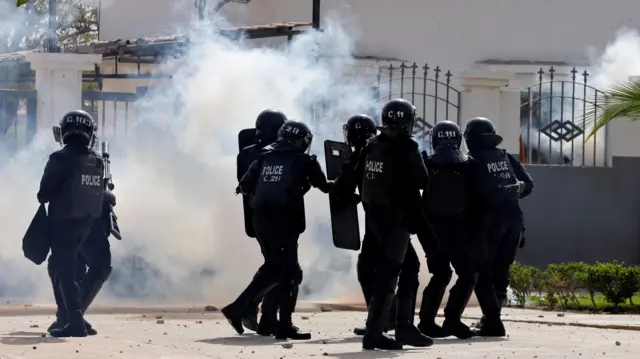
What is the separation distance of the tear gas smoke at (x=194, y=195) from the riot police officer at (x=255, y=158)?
10.5ft

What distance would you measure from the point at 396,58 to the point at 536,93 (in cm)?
403

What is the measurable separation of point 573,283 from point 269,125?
5369 millimetres

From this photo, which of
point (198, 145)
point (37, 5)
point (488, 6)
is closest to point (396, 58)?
point (488, 6)

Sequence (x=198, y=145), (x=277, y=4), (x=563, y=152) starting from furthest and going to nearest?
(x=277, y=4)
(x=563, y=152)
(x=198, y=145)

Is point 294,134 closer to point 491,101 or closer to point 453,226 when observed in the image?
point 453,226

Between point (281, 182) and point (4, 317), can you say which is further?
point (4, 317)

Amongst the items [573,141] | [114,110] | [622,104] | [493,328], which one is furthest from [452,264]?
[573,141]

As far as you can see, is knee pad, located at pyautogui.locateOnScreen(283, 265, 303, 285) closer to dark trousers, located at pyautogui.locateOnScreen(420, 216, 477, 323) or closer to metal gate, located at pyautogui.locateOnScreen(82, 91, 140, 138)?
dark trousers, located at pyautogui.locateOnScreen(420, 216, 477, 323)

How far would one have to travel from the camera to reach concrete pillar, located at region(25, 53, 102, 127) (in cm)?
1623

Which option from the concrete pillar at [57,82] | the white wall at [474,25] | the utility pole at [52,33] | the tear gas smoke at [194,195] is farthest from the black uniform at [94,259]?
the white wall at [474,25]

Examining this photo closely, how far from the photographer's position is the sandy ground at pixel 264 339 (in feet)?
→ 29.9

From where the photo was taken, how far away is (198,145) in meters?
14.7

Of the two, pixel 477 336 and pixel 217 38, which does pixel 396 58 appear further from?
pixel 477 336

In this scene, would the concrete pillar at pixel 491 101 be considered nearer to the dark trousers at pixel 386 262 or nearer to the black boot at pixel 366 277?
the black boot at pixel 366 277
